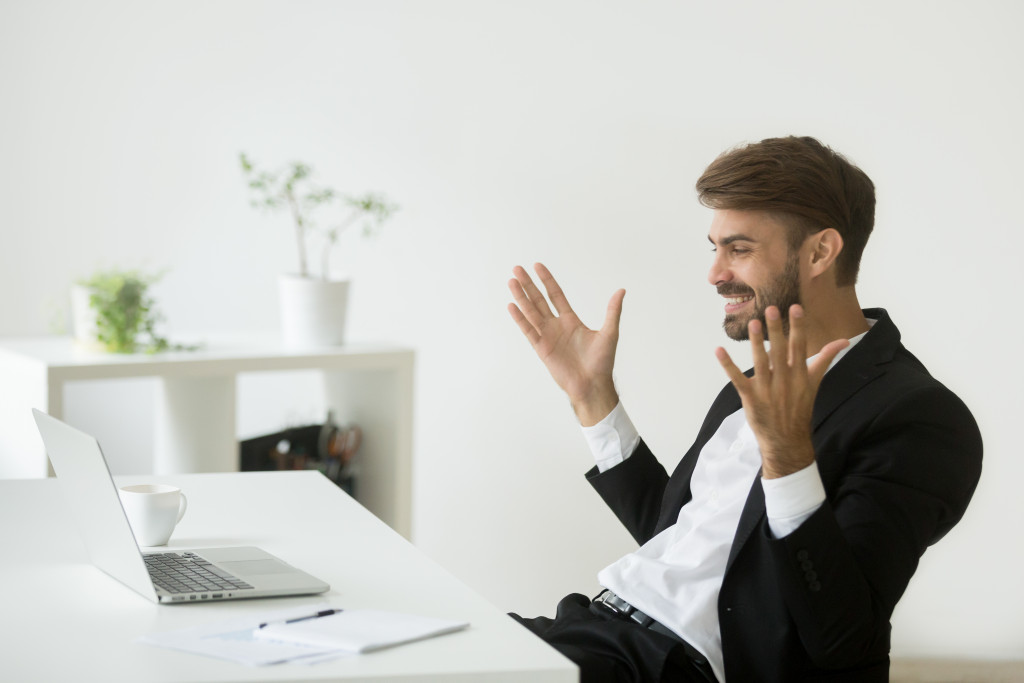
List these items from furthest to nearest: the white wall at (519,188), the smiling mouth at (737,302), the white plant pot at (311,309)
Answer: the white wall at (519,188), the white plant pot at (311,309), the smiling mouth at (737,302)

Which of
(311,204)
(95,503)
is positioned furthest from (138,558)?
(311,204)

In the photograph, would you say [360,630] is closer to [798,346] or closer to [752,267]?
[798,346]

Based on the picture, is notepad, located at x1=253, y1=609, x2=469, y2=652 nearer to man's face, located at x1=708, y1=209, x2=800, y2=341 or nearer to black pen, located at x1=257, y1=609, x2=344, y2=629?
black pen, located at x1=257, y1=609, x2=344, y2=629

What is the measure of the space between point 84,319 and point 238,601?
6.35 feet

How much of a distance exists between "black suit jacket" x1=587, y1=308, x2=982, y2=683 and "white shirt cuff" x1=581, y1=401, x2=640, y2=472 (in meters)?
0.43

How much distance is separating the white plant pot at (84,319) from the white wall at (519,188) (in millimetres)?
447

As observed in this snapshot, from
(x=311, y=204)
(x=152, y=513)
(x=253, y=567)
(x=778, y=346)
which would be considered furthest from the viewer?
(x=311, y=204)

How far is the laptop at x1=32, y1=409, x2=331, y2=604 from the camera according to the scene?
4.64 ft

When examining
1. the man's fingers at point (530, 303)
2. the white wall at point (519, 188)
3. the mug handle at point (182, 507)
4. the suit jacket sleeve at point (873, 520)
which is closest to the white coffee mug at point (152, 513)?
the mug handle at point (182, 507)

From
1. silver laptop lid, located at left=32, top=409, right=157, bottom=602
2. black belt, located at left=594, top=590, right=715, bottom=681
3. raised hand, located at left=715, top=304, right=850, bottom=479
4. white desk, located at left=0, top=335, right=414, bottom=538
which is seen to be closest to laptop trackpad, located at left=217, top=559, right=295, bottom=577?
silver laptop lid, located at left=32, top=409, right=157, bottom=602

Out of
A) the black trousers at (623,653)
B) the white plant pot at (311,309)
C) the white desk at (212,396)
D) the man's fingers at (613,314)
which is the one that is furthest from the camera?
the white plant pot at (311,309)

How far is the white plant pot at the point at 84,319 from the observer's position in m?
3.15

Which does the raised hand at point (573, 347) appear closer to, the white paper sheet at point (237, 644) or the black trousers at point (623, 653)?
the black trousers at point (623, 653)

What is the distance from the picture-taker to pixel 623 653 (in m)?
1.70
